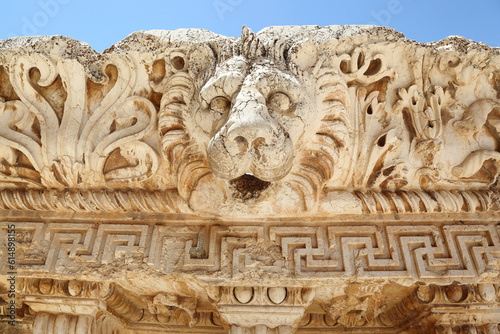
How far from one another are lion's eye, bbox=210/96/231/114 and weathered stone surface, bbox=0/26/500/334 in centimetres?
3

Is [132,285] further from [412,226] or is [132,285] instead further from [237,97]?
[412,226]

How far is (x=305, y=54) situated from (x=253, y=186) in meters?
0.62

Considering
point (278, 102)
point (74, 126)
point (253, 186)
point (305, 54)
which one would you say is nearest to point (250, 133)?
point (278, 102)

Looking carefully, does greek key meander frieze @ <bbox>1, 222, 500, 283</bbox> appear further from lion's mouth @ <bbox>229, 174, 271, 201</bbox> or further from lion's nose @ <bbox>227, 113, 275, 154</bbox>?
lion's nose @ <bbox>227, 113, 275, 154</bbox>

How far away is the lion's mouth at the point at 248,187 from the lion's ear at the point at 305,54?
0.53 m

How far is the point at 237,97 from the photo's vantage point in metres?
1.61

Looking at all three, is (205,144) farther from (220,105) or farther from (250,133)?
(250,133)

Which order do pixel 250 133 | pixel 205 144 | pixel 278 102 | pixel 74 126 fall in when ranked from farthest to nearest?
pixel 74 126, pixel 205 144, pixel 278 102, pixel 250 133

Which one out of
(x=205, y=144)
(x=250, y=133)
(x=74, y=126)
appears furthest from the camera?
(x=74, y=126)

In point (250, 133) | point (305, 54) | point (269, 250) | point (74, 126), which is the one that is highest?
point (305, 54)

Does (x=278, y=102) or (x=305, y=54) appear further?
(x=305, y=54)

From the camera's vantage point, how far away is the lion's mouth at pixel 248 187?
1.77 m

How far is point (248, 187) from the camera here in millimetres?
1790

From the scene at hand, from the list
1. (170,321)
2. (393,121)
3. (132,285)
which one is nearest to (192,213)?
(132,285)
